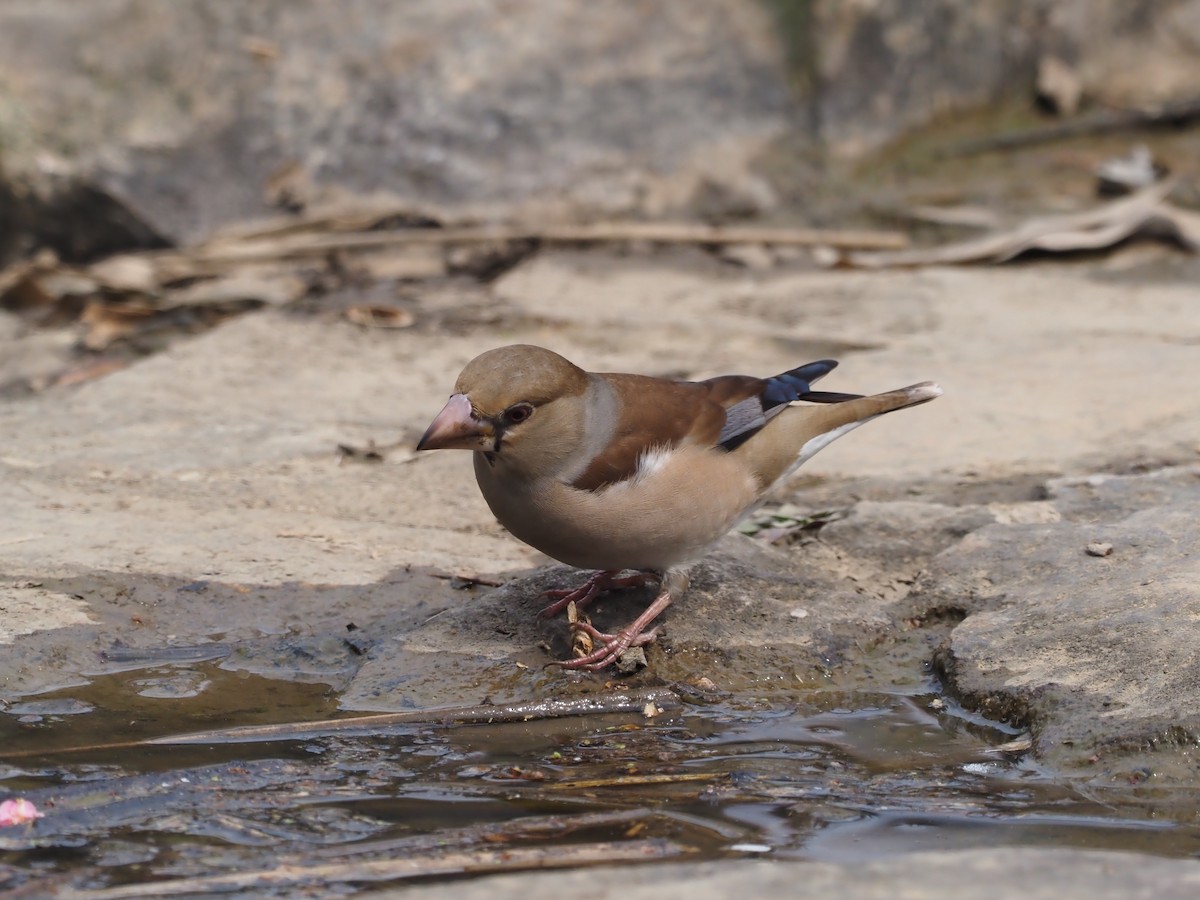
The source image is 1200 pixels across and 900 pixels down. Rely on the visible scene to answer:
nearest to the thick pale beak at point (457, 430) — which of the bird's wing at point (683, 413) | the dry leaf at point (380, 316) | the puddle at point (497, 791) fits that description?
the bird's wing at point (683, 413)

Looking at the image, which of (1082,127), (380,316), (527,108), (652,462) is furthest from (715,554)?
(1082,127)

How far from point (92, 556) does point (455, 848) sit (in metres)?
2.28

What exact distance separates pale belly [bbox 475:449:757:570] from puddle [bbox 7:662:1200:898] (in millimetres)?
509

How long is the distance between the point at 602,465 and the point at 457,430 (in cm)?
49

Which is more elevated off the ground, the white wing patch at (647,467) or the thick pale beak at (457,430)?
the thick pale beak at (457,430)

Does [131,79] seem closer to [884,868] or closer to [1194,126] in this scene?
[1194,126]

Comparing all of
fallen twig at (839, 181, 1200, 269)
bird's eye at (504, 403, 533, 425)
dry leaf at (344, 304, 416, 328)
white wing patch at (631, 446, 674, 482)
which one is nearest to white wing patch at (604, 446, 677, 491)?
white wing patch at (631, 446, 674, 482)

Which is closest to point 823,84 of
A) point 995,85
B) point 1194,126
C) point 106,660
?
point 995,85

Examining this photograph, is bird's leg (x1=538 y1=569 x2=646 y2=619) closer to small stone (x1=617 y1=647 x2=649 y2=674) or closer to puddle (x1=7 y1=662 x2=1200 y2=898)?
small stone (x1=617 y1=647 x2=649 y2=674)

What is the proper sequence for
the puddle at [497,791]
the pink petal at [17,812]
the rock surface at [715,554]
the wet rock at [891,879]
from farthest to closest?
the rock surface at [715,554] < the pink petal at [17,812] < the puddle at [497,791] < the wet rock at [891,879]

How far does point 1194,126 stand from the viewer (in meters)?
9.77

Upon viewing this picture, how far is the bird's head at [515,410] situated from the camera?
13.6ft

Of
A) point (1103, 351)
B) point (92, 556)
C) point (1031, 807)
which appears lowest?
point (1031, 807)

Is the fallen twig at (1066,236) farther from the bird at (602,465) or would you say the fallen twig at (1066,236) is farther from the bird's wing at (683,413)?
the bird at (602,465)
